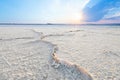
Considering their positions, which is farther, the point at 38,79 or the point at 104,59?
the point at 104,59

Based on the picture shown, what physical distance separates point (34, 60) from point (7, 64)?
314mm

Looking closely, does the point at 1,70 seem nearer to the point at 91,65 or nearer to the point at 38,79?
the point at 38,79

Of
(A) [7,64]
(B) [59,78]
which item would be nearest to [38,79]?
(B) [59,78]

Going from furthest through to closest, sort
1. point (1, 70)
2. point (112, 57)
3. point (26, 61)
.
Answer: point (112, 57) < point (26, 61) < point (1, 70)

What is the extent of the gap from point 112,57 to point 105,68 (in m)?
0.49

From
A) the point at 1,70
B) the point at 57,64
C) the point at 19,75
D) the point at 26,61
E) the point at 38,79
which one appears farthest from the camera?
the point at 26,61

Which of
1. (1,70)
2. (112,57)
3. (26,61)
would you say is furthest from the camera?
(112,57)

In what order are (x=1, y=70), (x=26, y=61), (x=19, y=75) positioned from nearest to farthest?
(x=19, y=75)
(x=1, y=70)
(x=26, y=61)

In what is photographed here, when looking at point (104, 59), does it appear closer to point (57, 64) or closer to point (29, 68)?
point (57, 64)

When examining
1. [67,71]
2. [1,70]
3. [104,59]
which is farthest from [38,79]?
[104,59]

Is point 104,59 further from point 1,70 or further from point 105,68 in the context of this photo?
point 1,70

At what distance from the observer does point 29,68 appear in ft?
5.69

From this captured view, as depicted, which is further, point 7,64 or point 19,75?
point 7,64

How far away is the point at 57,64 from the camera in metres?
1.80
